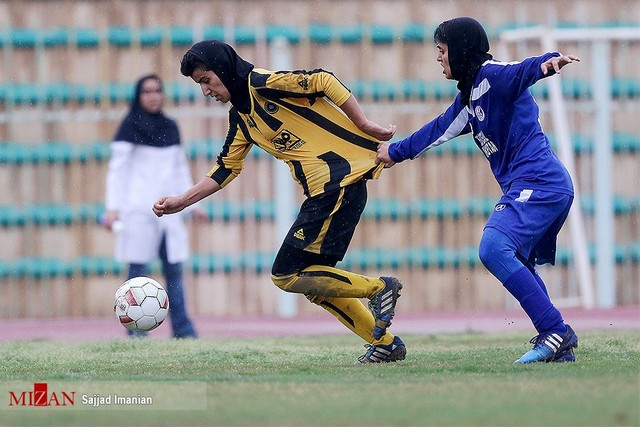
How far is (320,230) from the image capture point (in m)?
8.37

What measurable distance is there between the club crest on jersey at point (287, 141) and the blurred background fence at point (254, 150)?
686cm

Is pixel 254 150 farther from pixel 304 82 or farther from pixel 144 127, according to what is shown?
pixel 304 82

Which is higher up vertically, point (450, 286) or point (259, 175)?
point (259, 175)

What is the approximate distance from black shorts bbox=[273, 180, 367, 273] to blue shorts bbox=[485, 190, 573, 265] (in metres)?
0.93

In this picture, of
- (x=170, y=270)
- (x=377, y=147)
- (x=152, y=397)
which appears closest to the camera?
(x=152, y=397)

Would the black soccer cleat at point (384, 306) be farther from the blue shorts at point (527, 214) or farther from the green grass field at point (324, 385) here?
the blue shorts at point (527, 214)

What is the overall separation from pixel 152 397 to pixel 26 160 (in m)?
9.27

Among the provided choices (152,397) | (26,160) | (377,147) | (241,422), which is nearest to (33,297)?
(26,160)

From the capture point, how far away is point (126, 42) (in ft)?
51.0

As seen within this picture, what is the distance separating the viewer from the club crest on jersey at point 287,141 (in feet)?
27.9

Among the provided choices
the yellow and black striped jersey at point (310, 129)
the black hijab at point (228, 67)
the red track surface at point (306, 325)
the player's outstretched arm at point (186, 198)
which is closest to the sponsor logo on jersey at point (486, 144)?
the yellow and black striped jersey at point (310, 129)

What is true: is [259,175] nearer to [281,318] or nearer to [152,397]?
[281,318]

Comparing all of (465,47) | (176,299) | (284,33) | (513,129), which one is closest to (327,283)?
(513,129)

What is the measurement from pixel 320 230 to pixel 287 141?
0.64m
